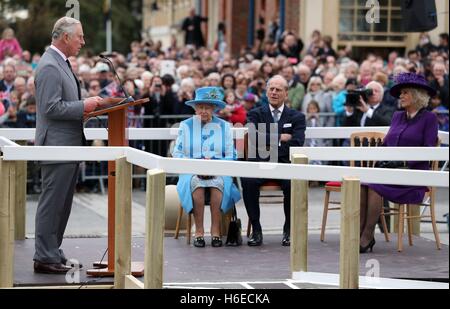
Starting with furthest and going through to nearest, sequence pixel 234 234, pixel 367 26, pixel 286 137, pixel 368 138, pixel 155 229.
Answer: pixel 367 26 < pixel 368 138 < pixel 286 137 < pixel 234 234 < pixel 155 229

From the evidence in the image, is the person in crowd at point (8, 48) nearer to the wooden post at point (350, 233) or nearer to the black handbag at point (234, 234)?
the black handbag at point (234, 234)

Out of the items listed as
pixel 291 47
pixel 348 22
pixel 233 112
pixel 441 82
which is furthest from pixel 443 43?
pixel 233 112

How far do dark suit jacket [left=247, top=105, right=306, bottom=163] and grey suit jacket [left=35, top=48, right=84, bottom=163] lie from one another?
2784mm

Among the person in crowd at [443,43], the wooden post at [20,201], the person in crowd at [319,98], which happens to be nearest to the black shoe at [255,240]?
the wooden post at [20,201]

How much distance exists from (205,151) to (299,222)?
331 cm

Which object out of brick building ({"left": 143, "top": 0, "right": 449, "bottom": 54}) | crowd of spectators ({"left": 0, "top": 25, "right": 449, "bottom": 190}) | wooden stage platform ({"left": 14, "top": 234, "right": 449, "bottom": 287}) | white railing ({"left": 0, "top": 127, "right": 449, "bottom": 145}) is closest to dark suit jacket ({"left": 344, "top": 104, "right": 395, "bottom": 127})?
crowd of spectators ({"left": 0, "top": 25, "right": 449, "bottom": 190})

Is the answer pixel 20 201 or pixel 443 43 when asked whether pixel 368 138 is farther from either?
pixel 443 43

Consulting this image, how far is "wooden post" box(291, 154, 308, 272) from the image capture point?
28.8 feet

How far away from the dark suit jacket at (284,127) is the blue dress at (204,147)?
43 cm

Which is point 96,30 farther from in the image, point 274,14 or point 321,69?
point 321,69

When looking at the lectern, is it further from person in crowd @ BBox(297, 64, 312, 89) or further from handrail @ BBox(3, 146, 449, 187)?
person in crowd @ BBox(297, 64, 312, 89)

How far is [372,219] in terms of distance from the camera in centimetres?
1138

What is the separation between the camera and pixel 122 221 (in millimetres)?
8773

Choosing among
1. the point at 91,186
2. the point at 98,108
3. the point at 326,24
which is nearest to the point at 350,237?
the point at 98,108
